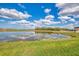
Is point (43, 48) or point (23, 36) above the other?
point (23, 36)

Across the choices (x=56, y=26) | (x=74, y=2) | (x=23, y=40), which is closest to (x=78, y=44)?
(x=56, y=26)

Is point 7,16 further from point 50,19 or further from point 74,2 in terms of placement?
point 74,2

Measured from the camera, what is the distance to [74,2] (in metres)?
2.06

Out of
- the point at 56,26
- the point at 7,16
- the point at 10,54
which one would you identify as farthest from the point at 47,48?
the point at 7,16

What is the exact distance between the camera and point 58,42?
2111 mm

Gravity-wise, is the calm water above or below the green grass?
above

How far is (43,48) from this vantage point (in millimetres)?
2086

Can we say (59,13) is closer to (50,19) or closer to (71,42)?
(50,19)

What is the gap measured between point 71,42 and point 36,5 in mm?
515

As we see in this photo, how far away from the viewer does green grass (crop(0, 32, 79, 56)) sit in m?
2.07

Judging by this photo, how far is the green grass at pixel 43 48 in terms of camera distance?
81.4 inches

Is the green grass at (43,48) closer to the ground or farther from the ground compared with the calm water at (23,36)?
closer to the ground

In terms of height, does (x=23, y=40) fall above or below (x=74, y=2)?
below

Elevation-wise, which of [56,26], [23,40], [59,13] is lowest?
[23,40]
